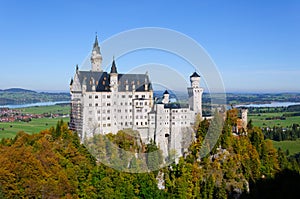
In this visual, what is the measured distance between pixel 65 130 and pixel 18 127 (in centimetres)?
6115

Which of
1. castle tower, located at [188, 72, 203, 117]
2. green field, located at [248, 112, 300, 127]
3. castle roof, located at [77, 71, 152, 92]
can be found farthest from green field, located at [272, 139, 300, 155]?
castle roof, located at [77, 71, 152, 92]

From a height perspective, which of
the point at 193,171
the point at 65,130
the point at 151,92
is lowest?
the point at 193,171

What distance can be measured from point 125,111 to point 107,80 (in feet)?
17.1

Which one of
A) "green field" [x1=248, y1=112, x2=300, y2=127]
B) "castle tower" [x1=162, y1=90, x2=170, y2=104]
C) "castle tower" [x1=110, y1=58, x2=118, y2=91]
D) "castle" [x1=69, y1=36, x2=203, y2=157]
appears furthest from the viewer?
"green field" [x1=248, y1=112, x2=300, y2=127]

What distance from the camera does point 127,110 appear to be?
50.3m

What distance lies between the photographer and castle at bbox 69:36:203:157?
48219 mm

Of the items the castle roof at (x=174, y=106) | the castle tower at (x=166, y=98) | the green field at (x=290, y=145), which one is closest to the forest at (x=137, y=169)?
the castle roof at (x=174, y=106)

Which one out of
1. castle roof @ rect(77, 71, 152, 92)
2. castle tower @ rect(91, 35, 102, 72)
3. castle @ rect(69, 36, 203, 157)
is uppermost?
castle tower @ rect(91, 35, 102, 72)

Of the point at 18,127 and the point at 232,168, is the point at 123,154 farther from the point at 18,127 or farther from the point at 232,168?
the point at 18,127

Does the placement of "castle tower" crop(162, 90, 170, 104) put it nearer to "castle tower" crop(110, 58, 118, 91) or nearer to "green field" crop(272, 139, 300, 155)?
"castle tower" crop(110, 58, 118, 91)

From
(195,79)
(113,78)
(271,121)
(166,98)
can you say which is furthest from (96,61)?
(271,121)

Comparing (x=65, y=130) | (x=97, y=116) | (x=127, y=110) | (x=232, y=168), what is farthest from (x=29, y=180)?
(x=232, y=168)

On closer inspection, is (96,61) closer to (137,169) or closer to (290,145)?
(137,169)

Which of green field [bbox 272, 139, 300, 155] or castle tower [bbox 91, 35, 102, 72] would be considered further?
green field [bbox 272, 139, 300, 155]
